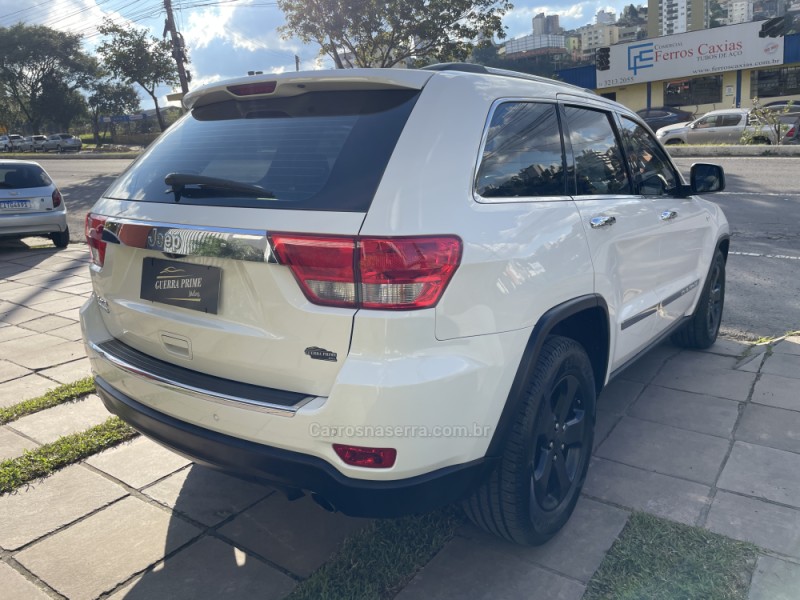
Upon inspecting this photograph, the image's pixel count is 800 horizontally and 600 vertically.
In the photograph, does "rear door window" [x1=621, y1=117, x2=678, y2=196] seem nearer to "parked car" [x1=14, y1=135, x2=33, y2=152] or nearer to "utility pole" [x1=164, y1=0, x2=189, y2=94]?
"utility pole" [x1=164, y1=0, x2=189, y2=94]

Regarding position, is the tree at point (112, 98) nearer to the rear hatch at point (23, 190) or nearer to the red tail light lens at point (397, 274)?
the rear hatch at point (23, 190)

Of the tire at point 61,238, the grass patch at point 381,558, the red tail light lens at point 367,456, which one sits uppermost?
the red tail light lens at point 367,456

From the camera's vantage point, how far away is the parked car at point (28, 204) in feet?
31.6

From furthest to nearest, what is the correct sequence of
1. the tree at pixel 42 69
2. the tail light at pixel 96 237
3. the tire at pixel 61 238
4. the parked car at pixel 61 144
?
1. the tree at pixel 42 69
2. the parked car at pixel 61 144
3. the tire at pixel 61 238
4. the tail light at pixel 96 237

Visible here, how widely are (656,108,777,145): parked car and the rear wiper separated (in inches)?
853

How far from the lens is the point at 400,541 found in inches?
111

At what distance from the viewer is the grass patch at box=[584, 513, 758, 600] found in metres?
2.48

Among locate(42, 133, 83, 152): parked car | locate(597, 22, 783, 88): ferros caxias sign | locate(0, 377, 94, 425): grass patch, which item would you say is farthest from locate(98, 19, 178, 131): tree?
locate(0, 377, 94, 425): grass patch

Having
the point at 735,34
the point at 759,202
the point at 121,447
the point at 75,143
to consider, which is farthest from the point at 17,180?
the point at 75,143

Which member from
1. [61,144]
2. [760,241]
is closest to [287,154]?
[760,241]

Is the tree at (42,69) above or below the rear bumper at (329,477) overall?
above

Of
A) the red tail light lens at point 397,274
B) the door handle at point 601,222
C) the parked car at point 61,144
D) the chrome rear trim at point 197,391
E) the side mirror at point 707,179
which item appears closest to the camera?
the red tail light lens at point 397,274

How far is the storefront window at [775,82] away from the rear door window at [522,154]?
39813 millimetres

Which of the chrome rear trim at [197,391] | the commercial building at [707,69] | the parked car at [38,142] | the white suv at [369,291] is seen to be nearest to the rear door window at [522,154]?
the white suv at [369,291]
